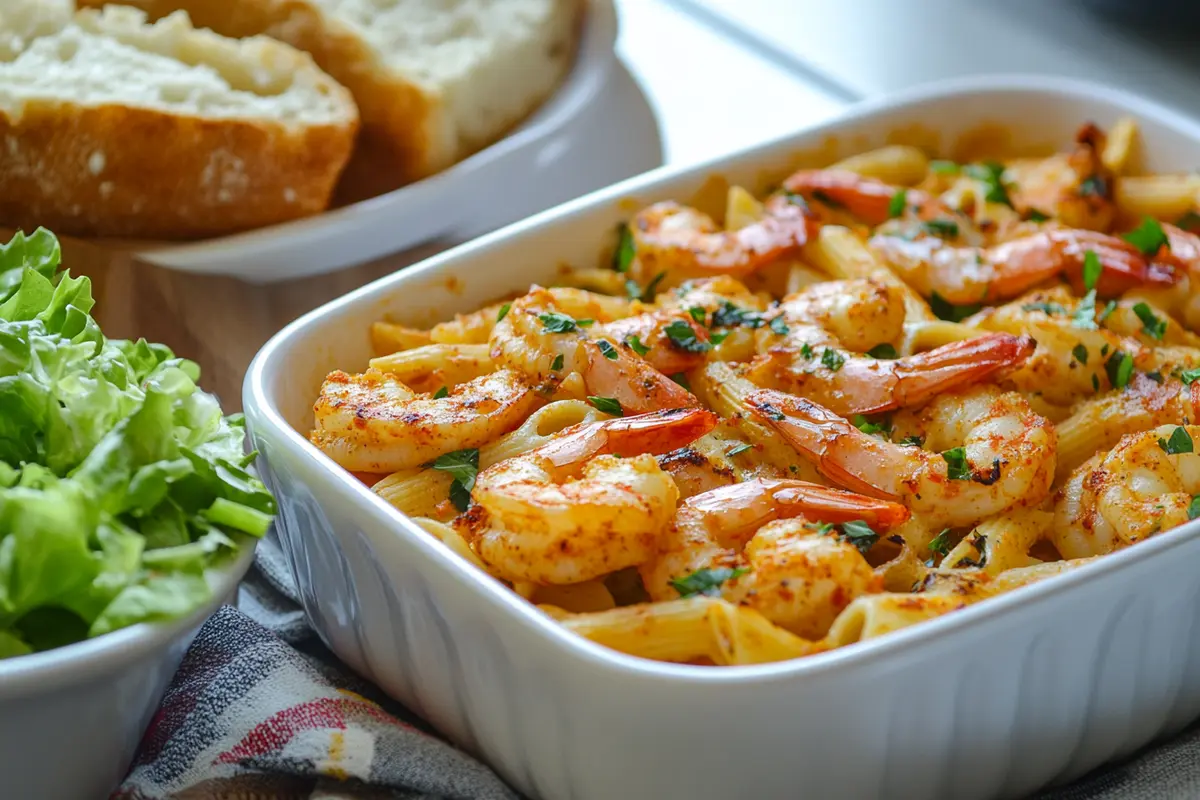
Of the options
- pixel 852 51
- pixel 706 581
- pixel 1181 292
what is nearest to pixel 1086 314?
pixel 1181 292

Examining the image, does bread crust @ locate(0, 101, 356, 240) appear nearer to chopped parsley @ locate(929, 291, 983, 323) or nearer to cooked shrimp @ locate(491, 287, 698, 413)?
cooked shrimp @ locate(491, 287, 698, 413)

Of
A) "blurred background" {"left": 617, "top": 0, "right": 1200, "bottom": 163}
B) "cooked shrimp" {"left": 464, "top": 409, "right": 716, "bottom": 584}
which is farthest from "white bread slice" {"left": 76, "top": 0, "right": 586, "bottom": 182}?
"cooked shrimp" {"left": 464, "top": 409, "right": 716, "bottom": 584}

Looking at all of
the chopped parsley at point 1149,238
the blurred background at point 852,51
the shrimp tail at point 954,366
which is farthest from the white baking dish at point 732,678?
the blurred background at point 852,51

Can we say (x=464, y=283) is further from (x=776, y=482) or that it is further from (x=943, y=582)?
(x=943, y=582)

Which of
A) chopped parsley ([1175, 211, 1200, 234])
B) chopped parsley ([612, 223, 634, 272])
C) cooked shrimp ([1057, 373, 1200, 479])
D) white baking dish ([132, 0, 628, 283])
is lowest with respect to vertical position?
white baking dish ([132, 0, 628, 283])

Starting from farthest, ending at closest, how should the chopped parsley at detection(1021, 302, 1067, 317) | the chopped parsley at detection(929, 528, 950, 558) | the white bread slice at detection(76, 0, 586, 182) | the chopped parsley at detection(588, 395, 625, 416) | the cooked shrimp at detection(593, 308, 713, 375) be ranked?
the white bread slice at detection(76, 0, 586, 182)
the chopped parsley at detection(1021, 302, 1067, 317)
the cooked shrimp at detection(593, 308, 713, 375)
the chopped parsley at detection(588, 395, 625, 416)
the chopped parsley at detection(929, 528, 950, 558)

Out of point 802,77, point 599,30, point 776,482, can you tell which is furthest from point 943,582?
point 802,77

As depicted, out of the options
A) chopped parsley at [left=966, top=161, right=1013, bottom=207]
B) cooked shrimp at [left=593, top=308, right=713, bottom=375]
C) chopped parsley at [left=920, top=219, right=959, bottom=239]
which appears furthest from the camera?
chopped parsley at [left=966, top=161, right=1013, bottom=207]

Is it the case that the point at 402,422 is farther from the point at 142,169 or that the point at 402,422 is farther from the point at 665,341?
the point at 142,169
